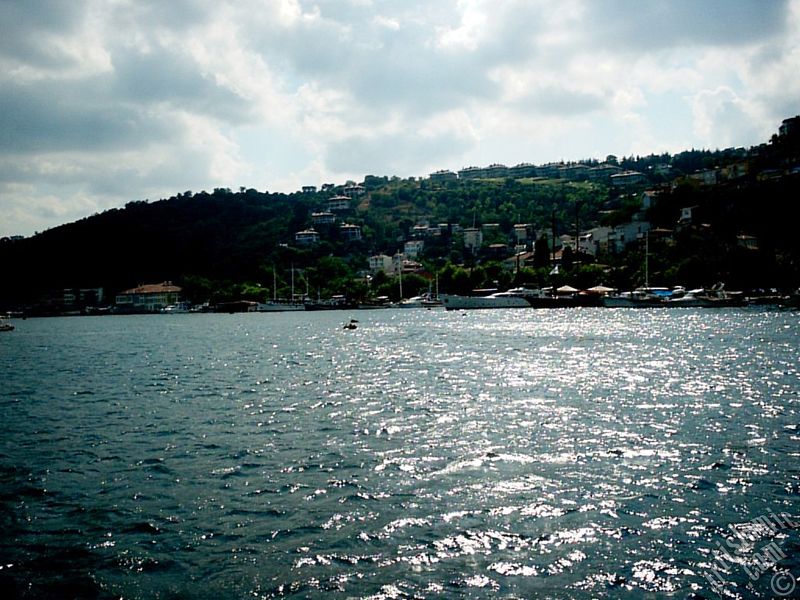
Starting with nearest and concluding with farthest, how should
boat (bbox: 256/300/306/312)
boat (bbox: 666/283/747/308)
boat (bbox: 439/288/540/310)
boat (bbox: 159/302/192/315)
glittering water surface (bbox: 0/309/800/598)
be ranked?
glittering water surface (bbox: 0/309/800/598)
boat (bbox: 666/283/747/308)
boat (bbox: 439/288/540/310)
boat (bbox: 256/300/306/312)
boat (bbox: 159/302/192/315)

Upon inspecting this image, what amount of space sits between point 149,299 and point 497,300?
108 meters

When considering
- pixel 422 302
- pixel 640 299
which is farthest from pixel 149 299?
pixel 640 299

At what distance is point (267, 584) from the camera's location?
35.7ft

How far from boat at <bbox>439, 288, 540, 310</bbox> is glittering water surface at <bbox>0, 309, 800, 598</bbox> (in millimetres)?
107384

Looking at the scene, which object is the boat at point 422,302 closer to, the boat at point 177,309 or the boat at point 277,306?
the boat at point 277,306

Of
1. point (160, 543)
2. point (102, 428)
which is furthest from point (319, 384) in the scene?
point (160, 543)

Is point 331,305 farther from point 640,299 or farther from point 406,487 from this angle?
point 406,487

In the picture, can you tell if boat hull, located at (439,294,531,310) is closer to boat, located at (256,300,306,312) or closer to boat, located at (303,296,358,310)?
boat, located at (303,296,358,310)

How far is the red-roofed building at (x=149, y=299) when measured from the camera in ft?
640

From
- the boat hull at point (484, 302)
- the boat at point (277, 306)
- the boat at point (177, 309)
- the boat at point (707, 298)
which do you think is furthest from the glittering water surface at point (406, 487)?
the boat at point (177, 309)

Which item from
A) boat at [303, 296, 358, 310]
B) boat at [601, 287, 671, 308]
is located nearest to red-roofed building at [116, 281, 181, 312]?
boat at [303, 296, 358, 310]

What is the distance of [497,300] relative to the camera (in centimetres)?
14325

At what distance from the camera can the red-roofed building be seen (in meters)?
195

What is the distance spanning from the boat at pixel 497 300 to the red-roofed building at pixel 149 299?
91023 millimetres
